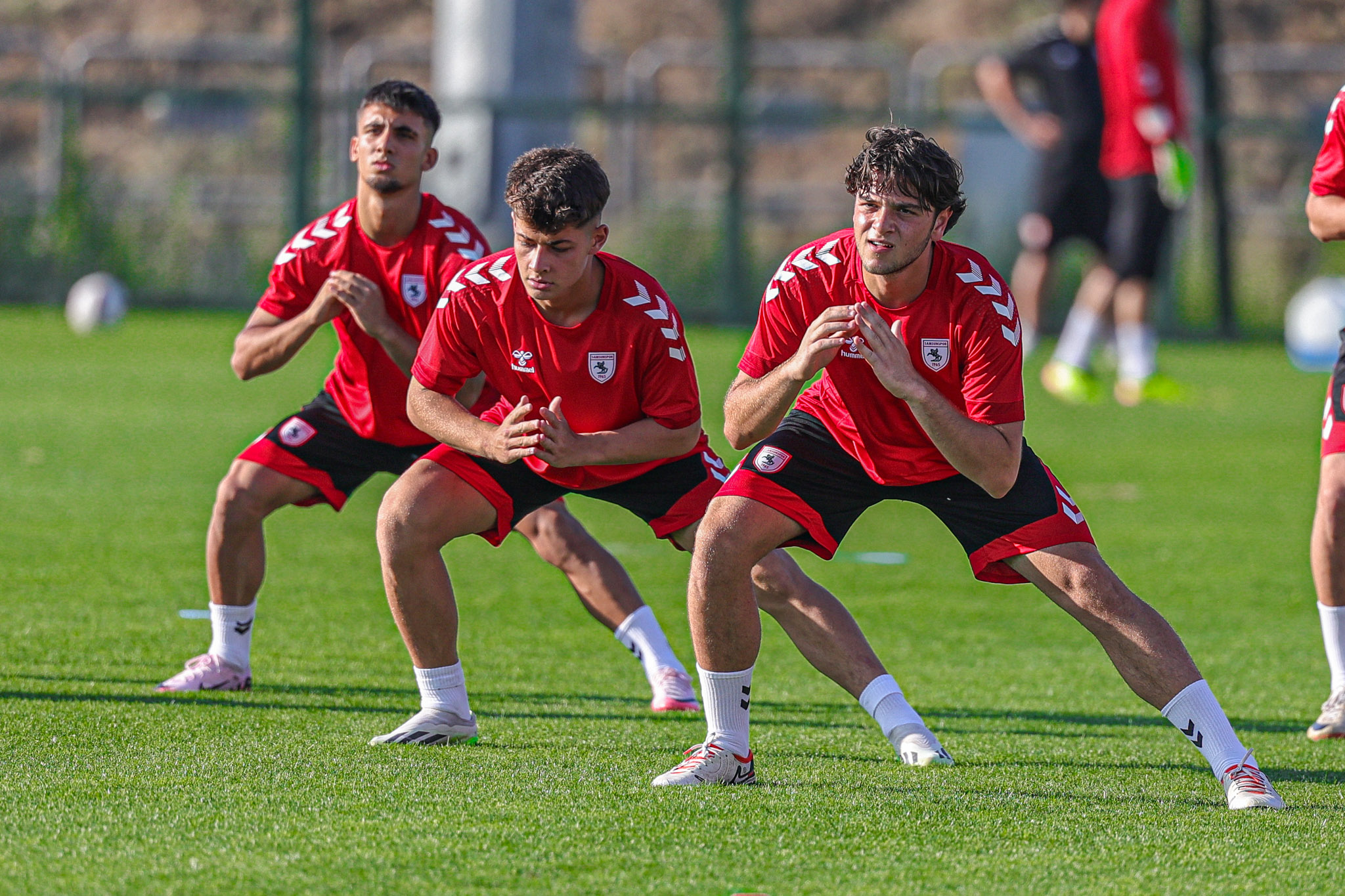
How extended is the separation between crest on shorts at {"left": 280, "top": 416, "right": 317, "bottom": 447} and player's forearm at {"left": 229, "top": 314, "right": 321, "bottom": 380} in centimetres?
18

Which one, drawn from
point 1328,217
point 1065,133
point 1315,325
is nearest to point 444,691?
point 1328,217

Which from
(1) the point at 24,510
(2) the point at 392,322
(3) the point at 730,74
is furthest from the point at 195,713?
(3) the point at 730,74

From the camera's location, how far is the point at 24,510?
28.1 feet

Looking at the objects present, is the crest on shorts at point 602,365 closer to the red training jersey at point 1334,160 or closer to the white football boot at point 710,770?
the white football boot at point 710,770

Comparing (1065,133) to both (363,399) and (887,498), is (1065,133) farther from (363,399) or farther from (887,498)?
(887,498)

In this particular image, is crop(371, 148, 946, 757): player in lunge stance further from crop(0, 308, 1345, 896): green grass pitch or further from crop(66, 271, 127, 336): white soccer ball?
crop(66, 271, 127, 336): white soccer ball

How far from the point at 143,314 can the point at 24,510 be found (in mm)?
11834

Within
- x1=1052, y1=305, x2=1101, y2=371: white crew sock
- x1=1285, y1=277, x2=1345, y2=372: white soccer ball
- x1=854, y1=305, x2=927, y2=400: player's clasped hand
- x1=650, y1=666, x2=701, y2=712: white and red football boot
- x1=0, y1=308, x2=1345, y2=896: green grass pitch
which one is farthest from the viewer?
x1=1285, y1=277, x2=1345, y2=372: white soccer ball

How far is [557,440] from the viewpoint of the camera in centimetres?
449

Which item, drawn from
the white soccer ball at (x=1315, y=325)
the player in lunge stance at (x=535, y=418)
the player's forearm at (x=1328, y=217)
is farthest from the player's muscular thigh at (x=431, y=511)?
the white soccer ball at (x=1315, y=325)

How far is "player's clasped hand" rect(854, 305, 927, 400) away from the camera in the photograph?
4113mm

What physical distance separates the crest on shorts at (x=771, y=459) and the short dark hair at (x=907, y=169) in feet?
2.27

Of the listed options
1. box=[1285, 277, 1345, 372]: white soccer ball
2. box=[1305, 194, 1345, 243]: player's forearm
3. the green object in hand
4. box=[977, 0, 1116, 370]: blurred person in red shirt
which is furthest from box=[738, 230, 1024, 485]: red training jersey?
box=[1285, 277, 1345, 372]: white soccer ball

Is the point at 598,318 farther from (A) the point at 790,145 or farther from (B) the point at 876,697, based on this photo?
(A) the point at 790,145
